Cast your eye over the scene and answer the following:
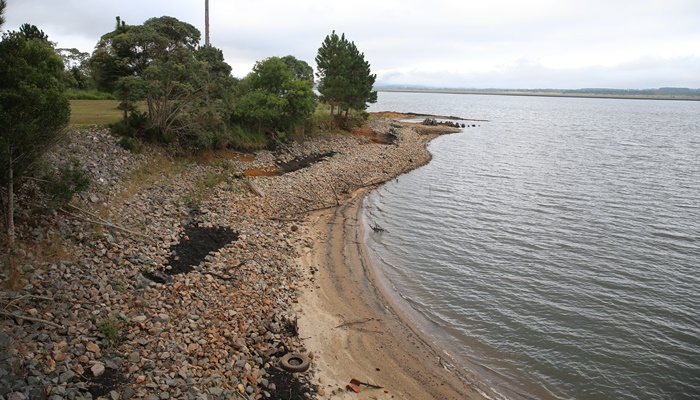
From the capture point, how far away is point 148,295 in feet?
48.0

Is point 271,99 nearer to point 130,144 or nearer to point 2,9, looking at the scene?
point 130,144

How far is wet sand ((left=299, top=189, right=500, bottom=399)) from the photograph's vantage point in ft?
46.2

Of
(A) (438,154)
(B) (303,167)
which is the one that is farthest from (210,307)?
(A) (438,154)

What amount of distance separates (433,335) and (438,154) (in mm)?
46004

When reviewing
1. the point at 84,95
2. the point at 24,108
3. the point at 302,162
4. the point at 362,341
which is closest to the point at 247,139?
the point at 302,162

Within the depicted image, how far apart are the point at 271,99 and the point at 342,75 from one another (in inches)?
703

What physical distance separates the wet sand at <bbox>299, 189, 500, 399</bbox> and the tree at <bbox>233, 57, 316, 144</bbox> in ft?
62.8

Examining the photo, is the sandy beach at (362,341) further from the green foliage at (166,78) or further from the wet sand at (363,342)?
the green foliage at (166,78)

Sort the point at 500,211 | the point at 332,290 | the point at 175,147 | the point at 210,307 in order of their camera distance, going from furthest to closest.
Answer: the point at 500,211
the point at 175,147
the point at 332,290
the point at 210,307

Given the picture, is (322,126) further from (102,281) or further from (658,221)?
(102,281)

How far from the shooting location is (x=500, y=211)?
3306 centimetres

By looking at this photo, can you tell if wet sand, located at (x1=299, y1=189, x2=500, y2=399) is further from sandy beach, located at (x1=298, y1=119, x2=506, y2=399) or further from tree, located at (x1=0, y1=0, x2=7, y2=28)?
tree, located at (x1=0, y1=0, x2=7, y2=28)

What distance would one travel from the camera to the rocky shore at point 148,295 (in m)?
10.9

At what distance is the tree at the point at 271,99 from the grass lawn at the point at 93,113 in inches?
394
